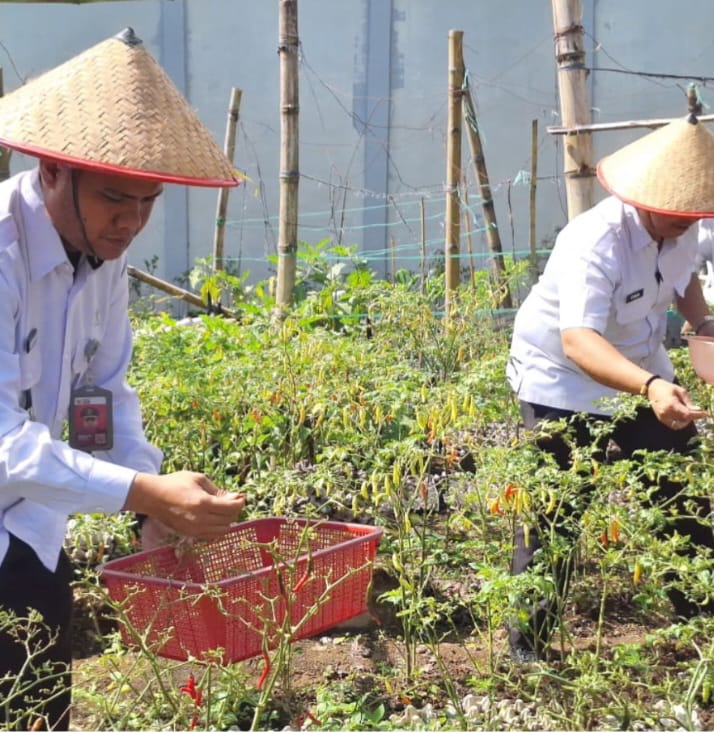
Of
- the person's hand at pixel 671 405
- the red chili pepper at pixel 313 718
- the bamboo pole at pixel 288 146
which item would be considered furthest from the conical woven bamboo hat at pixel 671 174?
the bamboo pole at pixel 288 146

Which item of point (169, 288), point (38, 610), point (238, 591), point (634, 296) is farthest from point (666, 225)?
point (169, 288)

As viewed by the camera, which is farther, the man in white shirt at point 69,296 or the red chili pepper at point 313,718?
the red chili pepper at point 313,718

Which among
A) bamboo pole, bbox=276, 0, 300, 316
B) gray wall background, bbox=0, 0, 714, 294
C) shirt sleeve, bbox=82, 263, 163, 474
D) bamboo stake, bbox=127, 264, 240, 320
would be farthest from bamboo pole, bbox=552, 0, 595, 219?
gray wall background, bbox=0, 0, 714, 294

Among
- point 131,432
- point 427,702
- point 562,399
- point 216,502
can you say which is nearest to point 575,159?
point 562,399

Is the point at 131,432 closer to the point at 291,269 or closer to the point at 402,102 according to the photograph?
the point at 291,269

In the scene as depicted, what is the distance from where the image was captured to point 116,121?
2021mm

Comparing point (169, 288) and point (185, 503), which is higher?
point (185, 503)

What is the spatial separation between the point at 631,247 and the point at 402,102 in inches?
335

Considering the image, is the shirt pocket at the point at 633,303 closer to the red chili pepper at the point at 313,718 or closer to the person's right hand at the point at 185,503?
the red chili pepper at the point at 313,718

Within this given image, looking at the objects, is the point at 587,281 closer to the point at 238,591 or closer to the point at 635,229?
the point at 635,229

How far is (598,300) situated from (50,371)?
1486 millimetres

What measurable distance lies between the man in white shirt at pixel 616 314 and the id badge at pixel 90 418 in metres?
1.11

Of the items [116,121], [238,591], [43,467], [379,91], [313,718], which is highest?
[379,91]

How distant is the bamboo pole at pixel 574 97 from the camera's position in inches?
179
